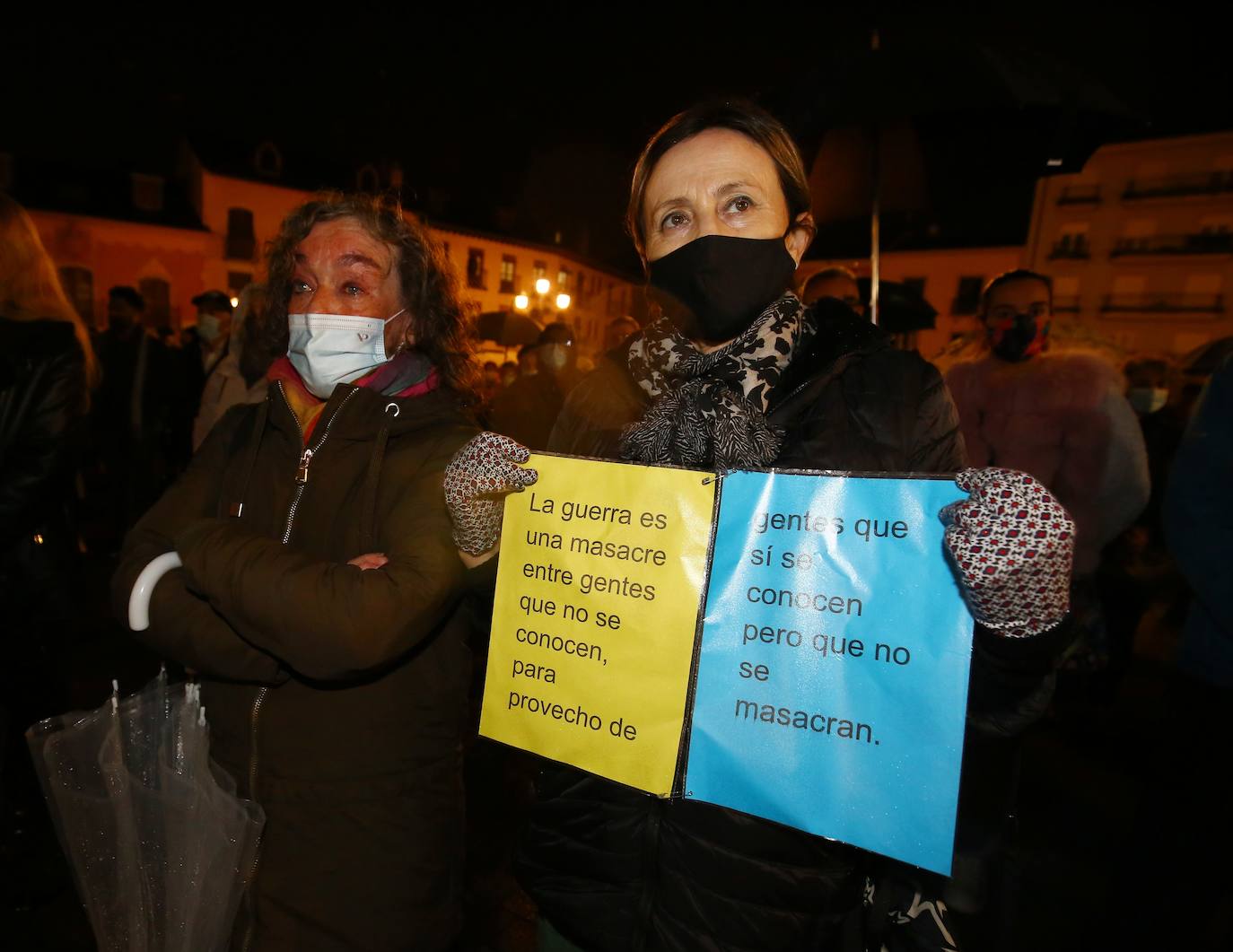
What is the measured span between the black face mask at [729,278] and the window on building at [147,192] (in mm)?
36002

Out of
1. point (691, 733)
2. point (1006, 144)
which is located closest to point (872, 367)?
point (691, 733)

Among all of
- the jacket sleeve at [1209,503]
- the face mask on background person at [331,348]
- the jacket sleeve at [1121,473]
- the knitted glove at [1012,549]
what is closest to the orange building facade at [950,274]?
the jacket sleeve at [1121,473]

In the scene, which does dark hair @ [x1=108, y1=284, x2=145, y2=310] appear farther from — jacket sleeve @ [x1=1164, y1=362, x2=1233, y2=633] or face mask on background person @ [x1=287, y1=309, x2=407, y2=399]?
jacket sleeve @ [x1=1164, y1=362, x2=1233, y2=633]

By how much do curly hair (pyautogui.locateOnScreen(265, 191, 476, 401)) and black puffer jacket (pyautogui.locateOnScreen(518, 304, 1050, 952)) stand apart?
111 centimetres

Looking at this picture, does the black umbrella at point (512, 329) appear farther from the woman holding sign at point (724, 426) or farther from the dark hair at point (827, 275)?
the woman holding sign at point (724, 426)

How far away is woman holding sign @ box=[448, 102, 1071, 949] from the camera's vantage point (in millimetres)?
1316

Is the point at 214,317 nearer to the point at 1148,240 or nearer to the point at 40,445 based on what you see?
the point at 40,445

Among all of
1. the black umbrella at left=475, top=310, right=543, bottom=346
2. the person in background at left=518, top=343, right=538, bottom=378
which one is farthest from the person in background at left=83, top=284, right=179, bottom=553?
the person in background at left=518, top=343, right=538, bottom=378

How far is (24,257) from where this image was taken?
2.60 meters

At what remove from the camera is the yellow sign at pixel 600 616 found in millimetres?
1241

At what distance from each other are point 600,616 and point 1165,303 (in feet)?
123

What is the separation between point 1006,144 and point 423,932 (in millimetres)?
4158

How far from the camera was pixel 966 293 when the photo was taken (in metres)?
35.8

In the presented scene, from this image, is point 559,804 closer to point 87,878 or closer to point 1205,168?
point 87,878
